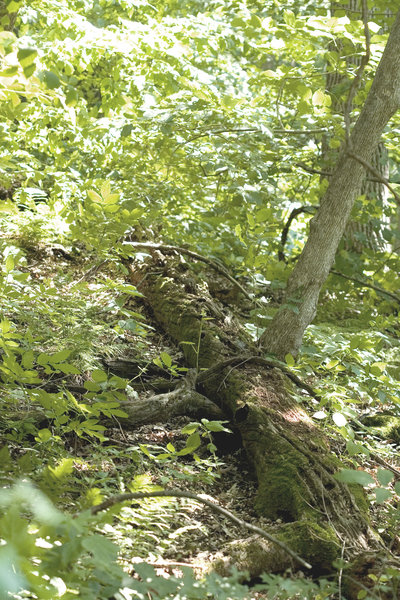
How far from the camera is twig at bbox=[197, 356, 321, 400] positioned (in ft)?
12.1

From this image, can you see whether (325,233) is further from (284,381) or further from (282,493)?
(282,493)

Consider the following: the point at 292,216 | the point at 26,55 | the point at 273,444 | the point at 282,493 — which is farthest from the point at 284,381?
the point at 292,216

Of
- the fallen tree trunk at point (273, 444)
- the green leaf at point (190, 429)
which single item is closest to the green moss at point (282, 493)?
the fallen tree trunk at point (273, 444)

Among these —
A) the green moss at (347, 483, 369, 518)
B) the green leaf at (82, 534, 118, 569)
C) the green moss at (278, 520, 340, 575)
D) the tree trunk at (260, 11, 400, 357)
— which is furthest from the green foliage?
the green moss at (278, 520, 340, 575)

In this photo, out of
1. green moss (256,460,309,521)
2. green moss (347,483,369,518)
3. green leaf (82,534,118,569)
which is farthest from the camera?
green moss (347,483,369,518)

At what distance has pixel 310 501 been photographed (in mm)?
2742

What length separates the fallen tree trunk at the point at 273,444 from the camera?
245cm

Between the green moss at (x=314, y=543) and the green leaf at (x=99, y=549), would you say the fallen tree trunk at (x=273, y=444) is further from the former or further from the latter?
the green leaf at (x=99, y=549)

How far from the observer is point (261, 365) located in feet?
12.7

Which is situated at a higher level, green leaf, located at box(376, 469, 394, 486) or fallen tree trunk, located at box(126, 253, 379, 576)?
green leaf, located at box(376, 469, 394, 486)

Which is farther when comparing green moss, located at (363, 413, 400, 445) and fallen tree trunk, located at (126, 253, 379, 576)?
green moss, located at (363, 413, 400, 445)

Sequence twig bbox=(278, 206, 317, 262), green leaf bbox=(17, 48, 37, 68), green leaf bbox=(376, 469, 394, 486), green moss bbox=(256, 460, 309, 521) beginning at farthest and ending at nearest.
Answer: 1. twig bbox=(278, 206, 317, 262)
2. green moss bbox=(256, 460, 309, 521)
3. green leaf bbox=(376, 469, 394, 486)
4. green leaf bbox=(17, 48, 37, 68)

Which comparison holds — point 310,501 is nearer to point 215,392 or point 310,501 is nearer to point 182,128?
point 215,392

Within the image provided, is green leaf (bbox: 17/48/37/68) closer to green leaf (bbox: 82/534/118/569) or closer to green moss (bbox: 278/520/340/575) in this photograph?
green leaf (bbox: 82/534/118/569)
